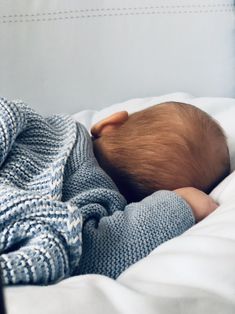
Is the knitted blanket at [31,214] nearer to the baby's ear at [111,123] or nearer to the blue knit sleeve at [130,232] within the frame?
the blue knit sleeve at [130,232]

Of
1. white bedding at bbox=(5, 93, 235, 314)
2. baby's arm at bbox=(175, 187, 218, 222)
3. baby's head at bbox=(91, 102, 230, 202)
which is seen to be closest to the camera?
white bedding at bbox=(5, 93, 235, 314)

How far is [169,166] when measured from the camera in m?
1.05

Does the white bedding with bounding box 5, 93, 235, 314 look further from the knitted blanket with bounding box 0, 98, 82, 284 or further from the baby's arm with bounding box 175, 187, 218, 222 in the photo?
the baby's arm with bounding box 175, 187, 218, 222

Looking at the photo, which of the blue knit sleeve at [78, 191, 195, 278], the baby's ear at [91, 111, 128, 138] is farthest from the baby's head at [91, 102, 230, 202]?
the blue knit sleeve at [78, 191, 195, 278]

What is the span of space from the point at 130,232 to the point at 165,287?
0.24 meters

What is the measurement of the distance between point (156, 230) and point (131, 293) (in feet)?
0.93

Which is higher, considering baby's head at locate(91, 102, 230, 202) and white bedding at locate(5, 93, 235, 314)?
white bedding at locate(5, 93, 235, 314)

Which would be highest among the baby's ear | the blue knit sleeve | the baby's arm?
Result: the baby's ear

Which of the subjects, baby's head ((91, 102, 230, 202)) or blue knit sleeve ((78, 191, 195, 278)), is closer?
blue knit sleeve ((78, 191, 195, 278))

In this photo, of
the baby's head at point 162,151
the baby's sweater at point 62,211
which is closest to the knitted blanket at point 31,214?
the baby's sweater at point 62,211

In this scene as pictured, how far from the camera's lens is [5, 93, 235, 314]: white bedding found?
54cm

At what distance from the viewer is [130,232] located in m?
0.82

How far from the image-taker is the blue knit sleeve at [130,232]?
77cm

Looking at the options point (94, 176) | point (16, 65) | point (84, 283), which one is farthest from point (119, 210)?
point (16, 65)
